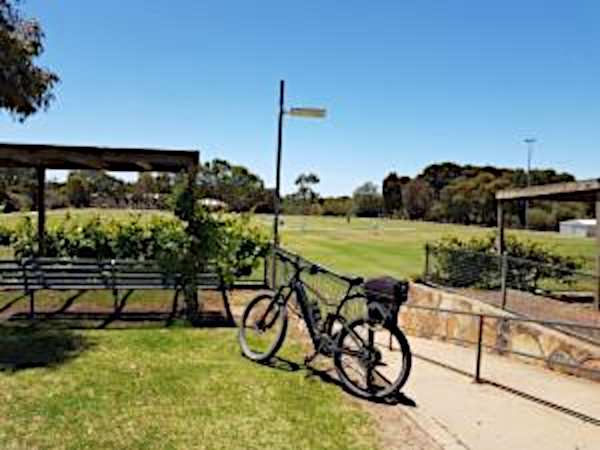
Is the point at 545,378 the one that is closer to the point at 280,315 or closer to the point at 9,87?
the point at 280,315

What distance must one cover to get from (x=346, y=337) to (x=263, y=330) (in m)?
1.36

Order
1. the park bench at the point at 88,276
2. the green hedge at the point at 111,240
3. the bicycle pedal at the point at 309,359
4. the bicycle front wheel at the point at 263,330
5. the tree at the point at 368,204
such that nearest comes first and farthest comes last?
1. the bicycle pedal at the point at 309,359
2. the bicycle front wheel at the point at 263,330
3. the park bench at the point at 88,276
4. the green hedge at the point at 111,240
5. the tree at the point at 368,204

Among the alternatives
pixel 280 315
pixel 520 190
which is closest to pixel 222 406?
pixel 280 315

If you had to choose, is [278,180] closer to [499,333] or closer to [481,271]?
[481,271]

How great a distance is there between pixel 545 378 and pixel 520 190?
745cm

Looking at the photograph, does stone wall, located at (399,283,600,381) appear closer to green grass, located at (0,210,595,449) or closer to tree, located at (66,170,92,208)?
green grass, located at (0,210,595,449)

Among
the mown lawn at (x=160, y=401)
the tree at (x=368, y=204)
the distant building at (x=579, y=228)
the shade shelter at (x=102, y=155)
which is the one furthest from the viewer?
the tree at (x=368, y=204)

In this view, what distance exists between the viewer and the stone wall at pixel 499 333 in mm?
7543

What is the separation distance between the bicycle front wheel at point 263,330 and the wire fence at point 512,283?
4459 millimetres

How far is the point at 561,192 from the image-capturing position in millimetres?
12234

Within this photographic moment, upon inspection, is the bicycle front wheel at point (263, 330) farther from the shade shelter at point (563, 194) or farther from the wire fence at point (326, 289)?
the shade shelter at point (563, 194)

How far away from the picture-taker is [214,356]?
22.3ft

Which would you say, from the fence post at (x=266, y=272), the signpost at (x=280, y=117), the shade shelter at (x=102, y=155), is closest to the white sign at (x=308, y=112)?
the signpost at (x=280, y=117)

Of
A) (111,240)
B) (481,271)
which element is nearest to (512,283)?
(481,271)
